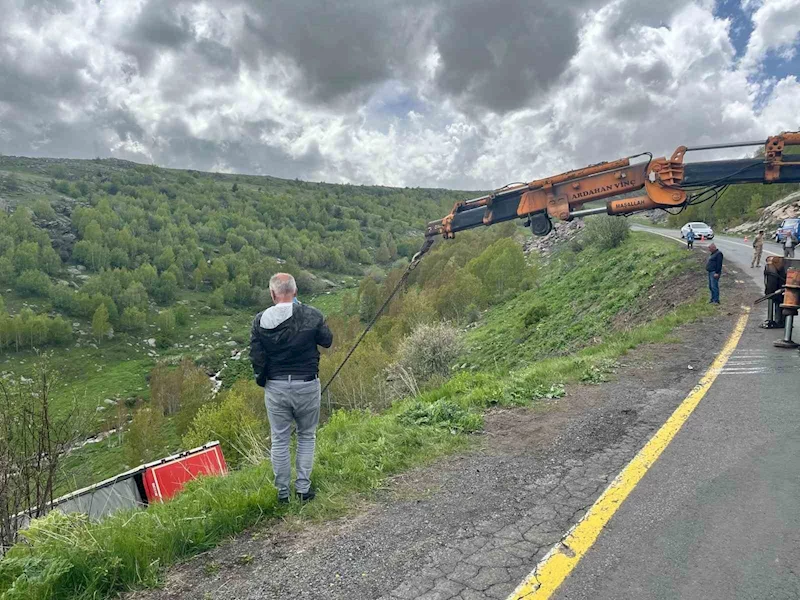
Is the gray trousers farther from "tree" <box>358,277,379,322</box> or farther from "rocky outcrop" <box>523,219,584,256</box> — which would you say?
"tree" <box>358,277,379,322</box>

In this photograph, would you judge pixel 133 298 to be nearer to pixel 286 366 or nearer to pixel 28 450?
pixel 28 450

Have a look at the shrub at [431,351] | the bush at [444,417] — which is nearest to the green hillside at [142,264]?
the shrub at [431,351]

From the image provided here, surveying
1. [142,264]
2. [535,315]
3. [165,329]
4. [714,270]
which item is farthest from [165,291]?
[714,270]

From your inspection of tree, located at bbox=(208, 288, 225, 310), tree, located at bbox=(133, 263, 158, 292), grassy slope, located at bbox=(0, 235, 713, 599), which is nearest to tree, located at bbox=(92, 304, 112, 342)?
tree, located at bbox=(133, 263, 158, 292)

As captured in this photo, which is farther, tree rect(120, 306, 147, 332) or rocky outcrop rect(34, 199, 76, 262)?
rocky outcrop rect(34, 199, 76, 262)

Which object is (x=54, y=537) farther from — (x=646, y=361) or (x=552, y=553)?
(x=646, y=361)

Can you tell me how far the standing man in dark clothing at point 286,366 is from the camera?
4355 millimetres

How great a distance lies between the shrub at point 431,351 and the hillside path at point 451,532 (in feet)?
64.3

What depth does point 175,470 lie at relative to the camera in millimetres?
11133

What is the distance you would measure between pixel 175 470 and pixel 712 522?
1058 cm

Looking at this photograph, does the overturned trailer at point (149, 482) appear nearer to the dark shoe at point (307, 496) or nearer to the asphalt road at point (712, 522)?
the dark shoe at point (307, 496)

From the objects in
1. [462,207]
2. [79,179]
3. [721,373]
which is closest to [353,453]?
[721,373]

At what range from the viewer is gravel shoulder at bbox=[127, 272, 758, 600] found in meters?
3.12

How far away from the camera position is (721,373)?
25.3 ft
